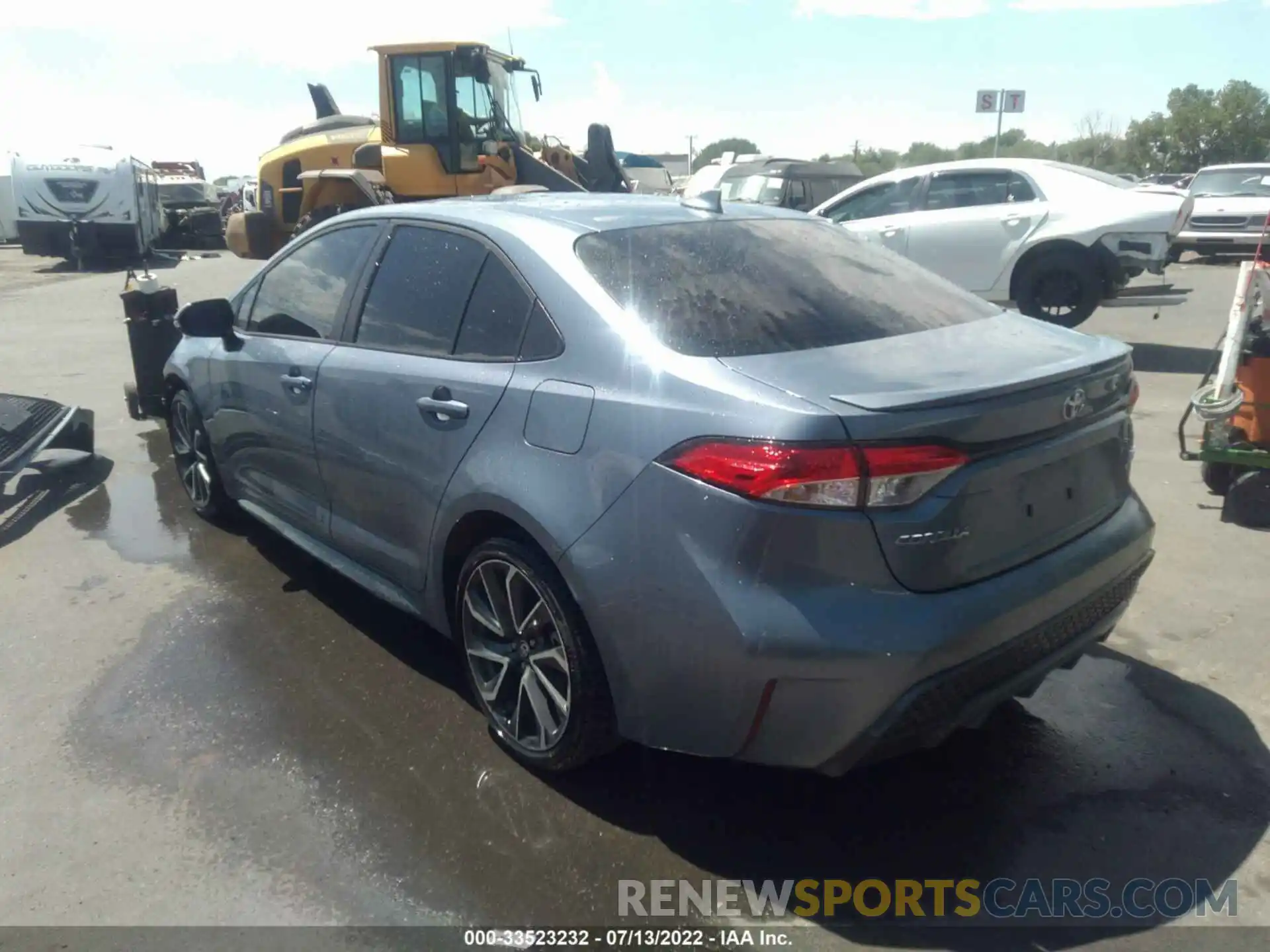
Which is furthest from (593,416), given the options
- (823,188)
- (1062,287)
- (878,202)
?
(823,188)

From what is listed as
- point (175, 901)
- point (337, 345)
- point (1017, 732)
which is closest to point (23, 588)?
point (337, 345)

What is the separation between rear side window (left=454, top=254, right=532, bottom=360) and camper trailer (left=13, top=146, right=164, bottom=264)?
22.6 meters

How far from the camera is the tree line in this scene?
57094mm

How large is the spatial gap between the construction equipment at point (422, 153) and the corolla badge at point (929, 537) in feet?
32.0

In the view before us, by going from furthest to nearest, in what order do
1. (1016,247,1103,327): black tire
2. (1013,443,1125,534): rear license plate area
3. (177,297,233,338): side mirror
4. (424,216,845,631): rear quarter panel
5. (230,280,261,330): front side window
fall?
(1016,247,1103,327): black tire < (230,280,261,330): front side window < (177,297,233,338): side mirror < (1013,443,1125,534): rear license plate area < (424,216,845,631): rear quarter panel

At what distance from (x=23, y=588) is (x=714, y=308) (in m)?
3.62

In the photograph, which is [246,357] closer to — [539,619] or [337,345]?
[337,345]

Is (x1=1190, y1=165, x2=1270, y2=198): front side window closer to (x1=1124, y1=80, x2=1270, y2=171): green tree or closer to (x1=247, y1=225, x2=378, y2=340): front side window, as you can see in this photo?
(x1=247, y1=225, x2=378, y2=340): front side window

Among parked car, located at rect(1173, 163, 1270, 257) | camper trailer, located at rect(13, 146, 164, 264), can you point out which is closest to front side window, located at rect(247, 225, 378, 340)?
parked car, located at rect(1173, 163, 1270, 257)

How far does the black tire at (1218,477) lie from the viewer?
211 inches

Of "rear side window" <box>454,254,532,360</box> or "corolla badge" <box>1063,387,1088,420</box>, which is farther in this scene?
"rear side window" <box>454,254,532,360</box>

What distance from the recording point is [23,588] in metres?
4.66

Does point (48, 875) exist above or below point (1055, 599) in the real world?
below

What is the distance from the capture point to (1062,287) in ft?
31.8
